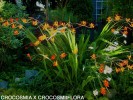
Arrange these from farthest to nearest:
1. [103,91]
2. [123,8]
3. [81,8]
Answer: [81,8] → [123,8] → [103,91]

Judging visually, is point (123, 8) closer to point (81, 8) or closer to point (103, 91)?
point (103, 91)

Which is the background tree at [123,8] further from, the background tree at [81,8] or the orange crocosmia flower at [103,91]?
the background tree at [81,8]

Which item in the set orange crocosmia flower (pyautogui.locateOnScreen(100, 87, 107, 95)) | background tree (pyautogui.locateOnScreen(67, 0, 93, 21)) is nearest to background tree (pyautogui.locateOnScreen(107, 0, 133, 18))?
orange crocosmia flower (pyautogui.locateOnScreen(100, 87, 107, 95))

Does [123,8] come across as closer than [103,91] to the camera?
No

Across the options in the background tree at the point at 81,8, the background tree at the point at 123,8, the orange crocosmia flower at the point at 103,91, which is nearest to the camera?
the orange crocosmia flower at the point at 103,91

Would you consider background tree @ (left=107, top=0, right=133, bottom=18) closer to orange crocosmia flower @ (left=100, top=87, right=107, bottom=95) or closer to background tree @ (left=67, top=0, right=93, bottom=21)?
orange crocosmia flower @ (left=100, top=87, right=107, bottom=95)

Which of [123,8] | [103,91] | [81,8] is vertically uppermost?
[123,8]

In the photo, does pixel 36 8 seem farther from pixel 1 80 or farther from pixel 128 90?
pixel 128 90

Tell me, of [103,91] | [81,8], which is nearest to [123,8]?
[103,91]

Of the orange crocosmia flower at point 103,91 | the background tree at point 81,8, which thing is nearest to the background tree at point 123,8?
the orange crocosmia flower at point 103,91

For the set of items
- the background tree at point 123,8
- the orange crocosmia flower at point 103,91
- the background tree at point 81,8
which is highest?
the background tree at point 123,8

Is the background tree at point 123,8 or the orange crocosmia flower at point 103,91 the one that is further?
the background tree at point 123,8

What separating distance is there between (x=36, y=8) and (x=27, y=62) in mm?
8648

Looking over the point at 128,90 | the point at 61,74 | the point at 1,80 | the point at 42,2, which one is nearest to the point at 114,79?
the point at 128,90
